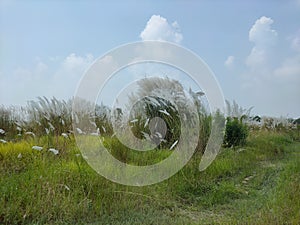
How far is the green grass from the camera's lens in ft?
8.54

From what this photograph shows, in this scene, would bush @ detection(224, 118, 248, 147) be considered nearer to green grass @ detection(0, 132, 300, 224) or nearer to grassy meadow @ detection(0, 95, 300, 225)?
grassy meadow @ detection(0, 95, 300, 225)

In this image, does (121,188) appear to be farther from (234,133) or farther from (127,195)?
(234,133)

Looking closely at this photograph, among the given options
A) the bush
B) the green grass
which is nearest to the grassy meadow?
the green grass

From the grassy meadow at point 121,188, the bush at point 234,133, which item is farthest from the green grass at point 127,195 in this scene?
the bush at point 234,133

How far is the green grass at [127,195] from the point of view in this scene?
8.54 ft

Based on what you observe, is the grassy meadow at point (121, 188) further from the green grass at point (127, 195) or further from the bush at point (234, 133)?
the bush at point (234, 133)

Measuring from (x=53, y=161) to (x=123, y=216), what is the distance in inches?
49.6

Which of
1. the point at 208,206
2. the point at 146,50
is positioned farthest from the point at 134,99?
the point at 208,206

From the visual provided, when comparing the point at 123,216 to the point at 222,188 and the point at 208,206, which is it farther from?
the point at 222,188

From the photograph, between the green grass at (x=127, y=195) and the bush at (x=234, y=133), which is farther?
the bush at (x=234, y=133)

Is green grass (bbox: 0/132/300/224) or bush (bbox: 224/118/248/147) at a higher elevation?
bush (bbox: 224/118/248/147)

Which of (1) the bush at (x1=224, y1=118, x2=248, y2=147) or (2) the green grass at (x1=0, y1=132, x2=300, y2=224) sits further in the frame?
(1) the bush at (x1=224, y1=118, x2=248, y2=147)

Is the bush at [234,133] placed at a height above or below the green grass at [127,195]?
above

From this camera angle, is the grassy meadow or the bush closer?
the grassy meadow
